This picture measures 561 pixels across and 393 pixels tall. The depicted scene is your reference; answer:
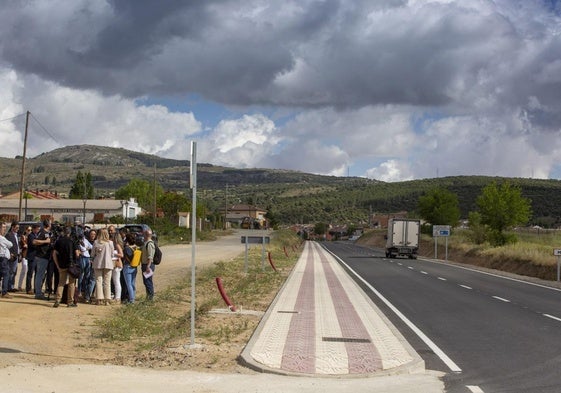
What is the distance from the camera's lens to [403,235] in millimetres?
55562

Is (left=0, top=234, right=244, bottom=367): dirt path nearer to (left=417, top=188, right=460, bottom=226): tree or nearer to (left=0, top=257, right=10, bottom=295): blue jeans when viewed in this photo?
(left=0, top=257, right=10, bottom=295): blue jeans

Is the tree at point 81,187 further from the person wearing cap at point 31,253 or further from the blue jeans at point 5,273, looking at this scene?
the blue jeans at point 5,273

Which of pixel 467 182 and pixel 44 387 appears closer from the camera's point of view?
pixel 44 387

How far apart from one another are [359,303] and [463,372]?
9.49 metres

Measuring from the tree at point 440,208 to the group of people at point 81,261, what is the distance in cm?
7012

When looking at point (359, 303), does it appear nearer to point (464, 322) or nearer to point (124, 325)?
point (464, 322)

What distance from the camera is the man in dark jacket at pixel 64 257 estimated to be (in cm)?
1539

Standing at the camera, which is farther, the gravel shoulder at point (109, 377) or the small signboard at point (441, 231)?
the small signboard at point (441, 231)

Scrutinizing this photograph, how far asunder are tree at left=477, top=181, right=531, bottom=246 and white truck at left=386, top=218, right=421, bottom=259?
757cm

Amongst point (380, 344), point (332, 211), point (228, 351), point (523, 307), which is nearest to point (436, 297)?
point (523, 307)

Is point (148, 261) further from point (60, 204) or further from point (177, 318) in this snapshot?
point (60, 204)

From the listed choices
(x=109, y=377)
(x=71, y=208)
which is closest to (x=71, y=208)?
(x=71, y=208)

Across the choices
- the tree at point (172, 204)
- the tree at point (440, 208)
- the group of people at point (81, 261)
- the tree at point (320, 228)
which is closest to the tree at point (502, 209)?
the tree at point (440, 208)

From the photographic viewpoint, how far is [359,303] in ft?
63.5
